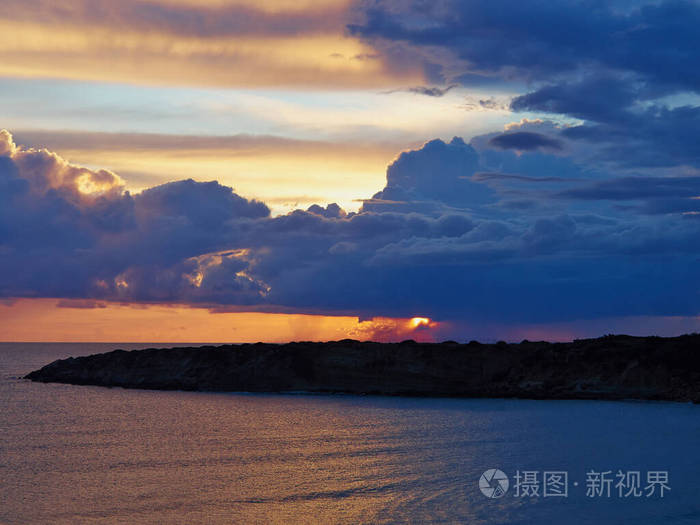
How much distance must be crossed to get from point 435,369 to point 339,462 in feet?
213

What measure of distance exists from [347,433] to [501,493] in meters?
27.8

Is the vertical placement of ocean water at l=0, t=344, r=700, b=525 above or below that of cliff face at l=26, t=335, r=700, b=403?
below

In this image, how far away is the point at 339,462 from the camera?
48.2 meters

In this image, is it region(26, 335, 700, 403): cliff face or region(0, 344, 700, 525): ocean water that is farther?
region(26, 335, 700, 403): cliff face

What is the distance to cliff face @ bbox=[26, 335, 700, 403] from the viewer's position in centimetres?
9375

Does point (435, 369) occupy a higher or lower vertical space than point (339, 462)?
higher

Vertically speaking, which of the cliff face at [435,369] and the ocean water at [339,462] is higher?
the cliff face at [435,369]

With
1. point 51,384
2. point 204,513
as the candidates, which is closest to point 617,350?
point 204,513

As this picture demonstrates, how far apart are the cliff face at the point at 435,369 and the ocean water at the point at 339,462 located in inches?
374

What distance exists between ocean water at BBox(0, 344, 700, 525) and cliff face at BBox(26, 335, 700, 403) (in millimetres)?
9503

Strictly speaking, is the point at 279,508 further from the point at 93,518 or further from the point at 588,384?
the point at 588,384

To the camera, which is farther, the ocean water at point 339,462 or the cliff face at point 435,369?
the cliff face at point 435,369

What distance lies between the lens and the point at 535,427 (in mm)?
65438

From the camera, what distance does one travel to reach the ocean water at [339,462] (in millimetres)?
33906
